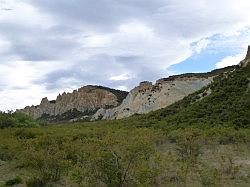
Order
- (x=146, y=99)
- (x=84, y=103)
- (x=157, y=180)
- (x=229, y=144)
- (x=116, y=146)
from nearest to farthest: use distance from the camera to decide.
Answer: (x=157, y=180) < (x=116, y=146) < (x=229, y=144) < (x=146, y=99) < (x=84, y=103)

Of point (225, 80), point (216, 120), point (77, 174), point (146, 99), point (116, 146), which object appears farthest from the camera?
point (146, 99)

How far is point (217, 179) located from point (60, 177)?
19.7ft

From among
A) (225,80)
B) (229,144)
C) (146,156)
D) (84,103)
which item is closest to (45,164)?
(146,156)

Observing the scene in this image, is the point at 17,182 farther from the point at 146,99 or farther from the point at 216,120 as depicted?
the point at 146,99

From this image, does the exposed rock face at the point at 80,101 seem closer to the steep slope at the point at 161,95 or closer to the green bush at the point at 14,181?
the steep slope at the point at 161,95

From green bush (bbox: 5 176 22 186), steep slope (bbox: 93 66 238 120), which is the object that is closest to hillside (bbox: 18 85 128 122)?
steep slope (bbox: 93 66 238 120)

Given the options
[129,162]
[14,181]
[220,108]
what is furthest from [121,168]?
[220,108]

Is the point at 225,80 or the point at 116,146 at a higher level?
the point at 225,80

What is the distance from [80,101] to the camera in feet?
577

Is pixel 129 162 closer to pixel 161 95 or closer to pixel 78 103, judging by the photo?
pixel 161 95

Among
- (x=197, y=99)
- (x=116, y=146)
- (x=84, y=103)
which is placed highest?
(x=84, y=103)

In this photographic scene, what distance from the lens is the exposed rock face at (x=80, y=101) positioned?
169 metres

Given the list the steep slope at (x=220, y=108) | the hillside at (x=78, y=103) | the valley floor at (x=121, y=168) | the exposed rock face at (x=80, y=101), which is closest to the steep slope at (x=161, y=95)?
the steep slope at (x=220, y=108)

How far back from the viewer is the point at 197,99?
60688 mm
